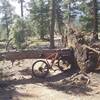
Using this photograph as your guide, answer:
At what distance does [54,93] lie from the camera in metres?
12.8

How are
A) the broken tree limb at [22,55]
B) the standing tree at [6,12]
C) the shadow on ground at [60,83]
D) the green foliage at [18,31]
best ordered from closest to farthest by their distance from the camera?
the shadow on ground at [60,83] → the broken tree limb at [22,55] → the green foliage at [18,31] → the standing tree at [6,12]

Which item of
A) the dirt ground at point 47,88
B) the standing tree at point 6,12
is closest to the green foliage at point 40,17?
the standing tree at point 6,12

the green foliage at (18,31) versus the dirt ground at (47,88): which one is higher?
the green foliage at (18,31)

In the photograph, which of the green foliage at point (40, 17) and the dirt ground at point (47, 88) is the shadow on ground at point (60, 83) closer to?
the dirt ground at point (47, 88)

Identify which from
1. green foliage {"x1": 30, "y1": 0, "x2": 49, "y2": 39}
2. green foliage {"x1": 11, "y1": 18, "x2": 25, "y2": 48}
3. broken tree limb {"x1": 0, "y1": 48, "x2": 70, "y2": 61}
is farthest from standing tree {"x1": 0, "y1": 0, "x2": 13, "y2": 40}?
broken tree limb {"x1": 0, "y1": 48, "x2": 70, "y2": 61}

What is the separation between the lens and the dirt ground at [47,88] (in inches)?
488

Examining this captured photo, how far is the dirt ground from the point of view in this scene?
488 inches

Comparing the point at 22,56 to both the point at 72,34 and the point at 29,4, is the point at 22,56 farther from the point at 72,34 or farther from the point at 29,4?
the point at 29,4

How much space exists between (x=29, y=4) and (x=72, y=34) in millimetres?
37120

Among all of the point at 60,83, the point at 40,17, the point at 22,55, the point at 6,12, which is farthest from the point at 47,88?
the point at 6,12

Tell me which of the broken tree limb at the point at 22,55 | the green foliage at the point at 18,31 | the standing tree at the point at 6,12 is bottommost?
the broken tree limb at the point at 22,55

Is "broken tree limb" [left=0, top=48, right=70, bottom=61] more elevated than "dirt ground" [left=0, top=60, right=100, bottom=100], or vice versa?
"broken tree limb" [left=0, top=48, right=70, bottom=61]

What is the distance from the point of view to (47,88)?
13617 mm

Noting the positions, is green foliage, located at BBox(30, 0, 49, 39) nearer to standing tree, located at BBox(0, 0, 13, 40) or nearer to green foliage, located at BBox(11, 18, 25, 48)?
standing tree, located at BBox(0, 0, 13, 40)
